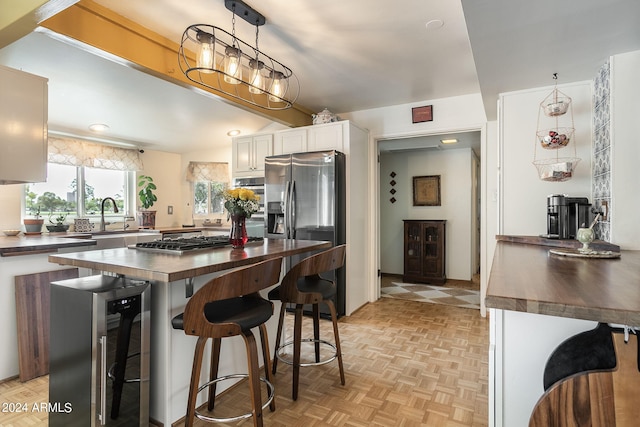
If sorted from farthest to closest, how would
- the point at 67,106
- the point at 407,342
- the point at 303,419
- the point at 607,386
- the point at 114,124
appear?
the point at 114,124
the point at 67,106
the point at 407,342
the point at 303,419
the point at 607,386

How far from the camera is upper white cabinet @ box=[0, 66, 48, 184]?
205cm

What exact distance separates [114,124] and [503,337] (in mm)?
4499

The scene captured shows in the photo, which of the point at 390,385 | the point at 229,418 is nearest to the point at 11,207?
the point at 229,418

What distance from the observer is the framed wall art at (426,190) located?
17.4ft

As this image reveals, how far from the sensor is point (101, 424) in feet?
4.78

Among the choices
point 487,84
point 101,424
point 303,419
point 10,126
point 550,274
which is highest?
point 487,84

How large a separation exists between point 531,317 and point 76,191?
494cm

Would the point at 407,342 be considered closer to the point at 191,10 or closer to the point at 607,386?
the point at 607,386

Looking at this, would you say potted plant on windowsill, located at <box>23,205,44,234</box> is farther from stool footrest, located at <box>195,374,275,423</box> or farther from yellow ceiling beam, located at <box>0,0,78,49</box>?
stool footrest, located at <box>195,374,275,423</box>

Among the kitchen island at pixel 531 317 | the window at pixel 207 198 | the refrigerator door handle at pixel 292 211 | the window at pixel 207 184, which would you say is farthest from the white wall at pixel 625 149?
the window at pixel 207 198

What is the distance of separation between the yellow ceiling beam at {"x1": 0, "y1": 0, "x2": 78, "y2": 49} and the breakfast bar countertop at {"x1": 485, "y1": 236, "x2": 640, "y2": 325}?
2.15m

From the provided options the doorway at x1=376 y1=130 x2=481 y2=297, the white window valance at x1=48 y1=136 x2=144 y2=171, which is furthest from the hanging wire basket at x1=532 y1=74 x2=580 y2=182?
the white window valance at x1=48 y1=136 x2=144 y2=171

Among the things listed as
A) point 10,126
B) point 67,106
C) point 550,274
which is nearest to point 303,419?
point 550,274

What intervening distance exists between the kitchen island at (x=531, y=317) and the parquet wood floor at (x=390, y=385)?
82 centimetres
